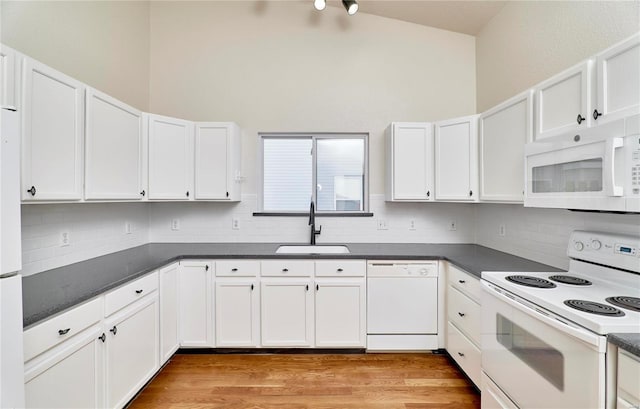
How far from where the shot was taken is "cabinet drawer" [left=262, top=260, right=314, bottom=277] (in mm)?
2443

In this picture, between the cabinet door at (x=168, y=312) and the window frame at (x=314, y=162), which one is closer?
the cabinet door at (x=168, y=312)

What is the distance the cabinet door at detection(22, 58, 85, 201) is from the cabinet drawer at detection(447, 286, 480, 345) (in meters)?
2.76

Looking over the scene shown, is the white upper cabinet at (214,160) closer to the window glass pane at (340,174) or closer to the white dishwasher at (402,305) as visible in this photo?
the window glass pane at (340,174)

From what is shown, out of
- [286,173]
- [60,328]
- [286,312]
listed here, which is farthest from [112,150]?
[286,312]

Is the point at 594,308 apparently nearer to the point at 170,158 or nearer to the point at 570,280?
the point at 570,280

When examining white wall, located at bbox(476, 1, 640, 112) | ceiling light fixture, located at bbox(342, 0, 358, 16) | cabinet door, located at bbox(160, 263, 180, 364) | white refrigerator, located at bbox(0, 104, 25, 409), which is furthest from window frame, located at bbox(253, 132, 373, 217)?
white refrigerator, located at bbox(0, 104, 25, 409)

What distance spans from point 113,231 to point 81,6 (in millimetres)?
1818

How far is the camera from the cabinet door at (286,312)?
8.02 ft

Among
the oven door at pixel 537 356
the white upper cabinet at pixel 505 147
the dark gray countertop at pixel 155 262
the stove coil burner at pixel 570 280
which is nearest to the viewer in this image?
the oven door at pixel 537 356

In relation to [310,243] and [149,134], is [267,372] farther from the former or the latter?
[149,134]

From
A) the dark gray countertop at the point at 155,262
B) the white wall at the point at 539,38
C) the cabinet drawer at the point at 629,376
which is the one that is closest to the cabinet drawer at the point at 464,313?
the dark gray countertop at the point at 155,262

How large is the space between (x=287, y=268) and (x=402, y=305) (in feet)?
3.50

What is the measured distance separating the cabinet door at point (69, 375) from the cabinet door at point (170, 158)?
1.36 metres

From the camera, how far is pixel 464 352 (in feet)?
7.00
